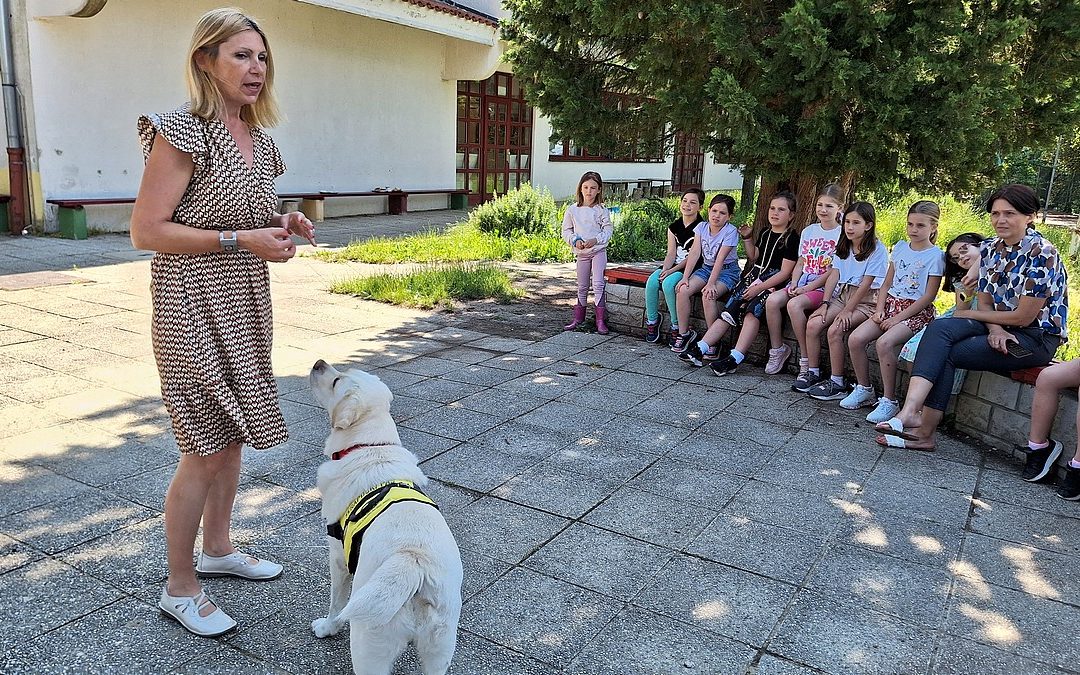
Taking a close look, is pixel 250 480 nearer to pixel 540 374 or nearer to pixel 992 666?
pixel 540 374

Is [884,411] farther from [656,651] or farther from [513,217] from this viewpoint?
[513,217]

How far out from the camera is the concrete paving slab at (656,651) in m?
2.66

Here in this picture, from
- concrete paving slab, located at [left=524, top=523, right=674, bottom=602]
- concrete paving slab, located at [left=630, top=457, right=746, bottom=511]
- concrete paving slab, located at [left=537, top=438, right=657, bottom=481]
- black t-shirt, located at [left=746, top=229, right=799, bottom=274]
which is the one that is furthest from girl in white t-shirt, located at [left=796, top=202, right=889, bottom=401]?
concrete paving slab, located at [left=524, top=523, right=674, bottom=602]

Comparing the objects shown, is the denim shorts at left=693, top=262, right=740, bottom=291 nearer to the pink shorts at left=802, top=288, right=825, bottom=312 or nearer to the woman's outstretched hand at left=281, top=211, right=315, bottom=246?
Answer: the pink shorts at left=802, top=288, right=825, bottom=312

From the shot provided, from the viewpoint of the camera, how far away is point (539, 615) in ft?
9.66

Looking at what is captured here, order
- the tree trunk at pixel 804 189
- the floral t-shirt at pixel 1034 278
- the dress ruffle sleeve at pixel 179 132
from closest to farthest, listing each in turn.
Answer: the dress ruffle sleeve at pixel 179 132 → the floral t-shirt at pixel 1034 278 → the tree trunk at pixel 804 189

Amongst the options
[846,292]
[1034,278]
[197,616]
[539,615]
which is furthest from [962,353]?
[197,616]

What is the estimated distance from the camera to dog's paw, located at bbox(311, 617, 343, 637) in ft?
8.86

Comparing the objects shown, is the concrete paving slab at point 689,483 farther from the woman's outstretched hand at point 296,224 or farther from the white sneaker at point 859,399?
the woman's outstretched hand at point 296,224

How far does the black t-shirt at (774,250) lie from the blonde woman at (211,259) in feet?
15.2

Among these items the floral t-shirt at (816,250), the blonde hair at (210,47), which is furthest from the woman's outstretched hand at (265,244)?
the floral t-shirt at (816,250)

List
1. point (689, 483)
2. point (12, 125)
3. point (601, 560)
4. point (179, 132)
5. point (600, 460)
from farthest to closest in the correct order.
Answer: point (12, 125)
point (600, 460)
point (689, 483)
point (601, 560)
point (179, 132)

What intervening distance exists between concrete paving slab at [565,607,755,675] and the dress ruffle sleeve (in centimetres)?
202

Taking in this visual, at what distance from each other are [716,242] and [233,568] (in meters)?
4.98
